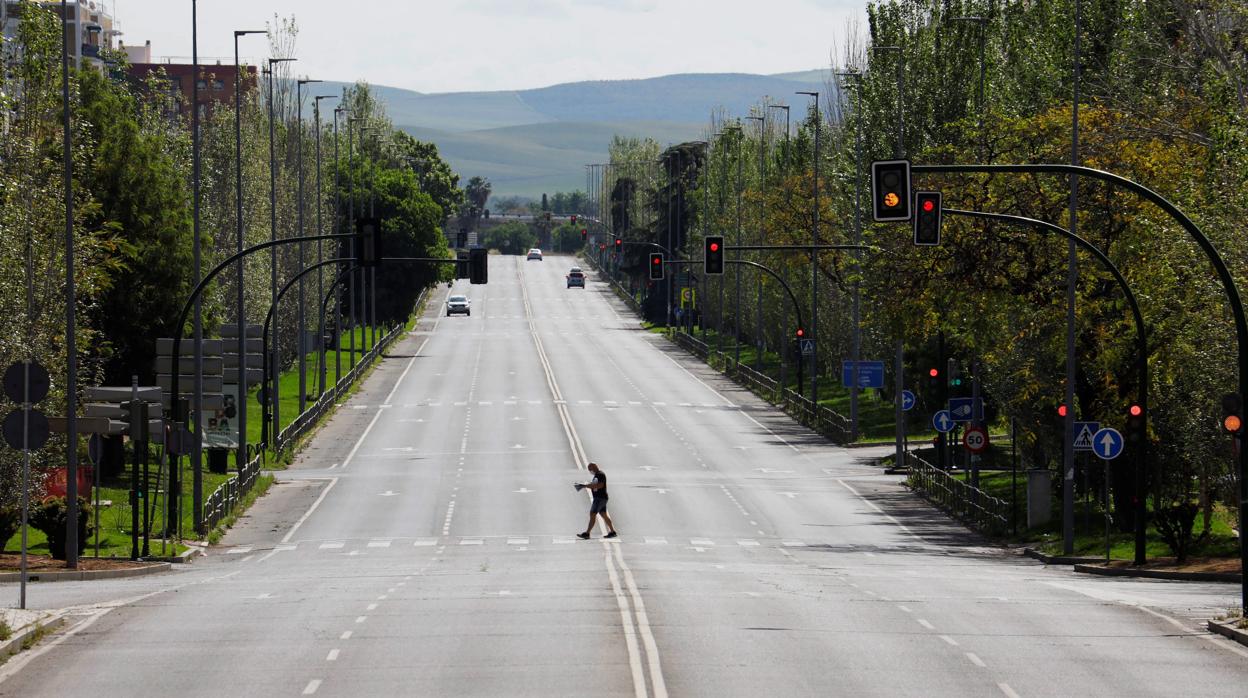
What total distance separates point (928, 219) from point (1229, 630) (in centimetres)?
940

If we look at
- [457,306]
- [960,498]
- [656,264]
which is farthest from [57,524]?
[457,306]

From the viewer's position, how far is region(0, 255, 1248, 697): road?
19250mm

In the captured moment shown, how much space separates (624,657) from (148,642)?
5838mm

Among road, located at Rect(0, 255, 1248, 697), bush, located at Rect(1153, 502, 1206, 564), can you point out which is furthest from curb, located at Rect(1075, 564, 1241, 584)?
bush, located at Rect(1153, 502, 1206, 564)

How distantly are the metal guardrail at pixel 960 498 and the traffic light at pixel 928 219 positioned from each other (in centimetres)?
1729

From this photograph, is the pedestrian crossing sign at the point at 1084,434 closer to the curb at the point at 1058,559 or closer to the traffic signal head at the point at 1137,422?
the curb at the point at 1058,559

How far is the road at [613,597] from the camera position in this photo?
1925 cm

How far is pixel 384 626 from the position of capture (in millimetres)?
23484

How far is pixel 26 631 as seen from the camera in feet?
72.0

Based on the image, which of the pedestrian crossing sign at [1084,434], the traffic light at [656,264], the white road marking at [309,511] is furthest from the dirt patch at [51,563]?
the traffic light at [656,264]

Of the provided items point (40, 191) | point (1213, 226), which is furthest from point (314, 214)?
point (1213, 226)

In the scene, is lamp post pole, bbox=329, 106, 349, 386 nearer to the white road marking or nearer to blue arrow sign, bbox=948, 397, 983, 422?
the white road marking

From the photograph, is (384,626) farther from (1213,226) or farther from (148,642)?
(1213,226)

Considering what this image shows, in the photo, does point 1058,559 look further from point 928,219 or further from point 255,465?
point 255,465
